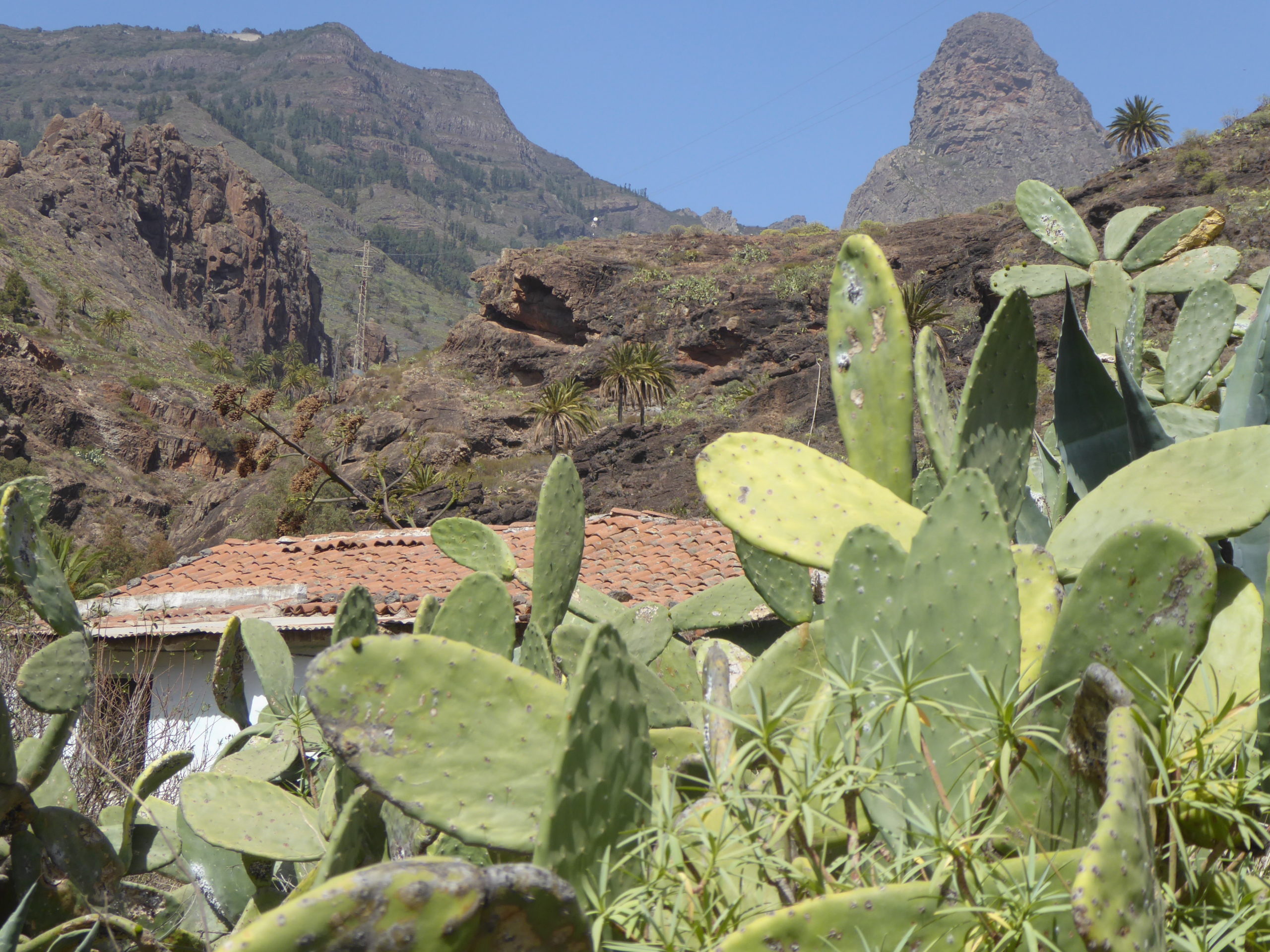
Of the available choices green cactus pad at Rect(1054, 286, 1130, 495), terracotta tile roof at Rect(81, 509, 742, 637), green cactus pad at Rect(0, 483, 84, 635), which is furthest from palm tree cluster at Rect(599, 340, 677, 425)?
green cactus pad at Rect(1054, 286, 1130, 495)

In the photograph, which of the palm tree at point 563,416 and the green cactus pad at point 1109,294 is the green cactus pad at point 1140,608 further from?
the palm tree at point 563,416

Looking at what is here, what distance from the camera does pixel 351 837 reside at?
3.73 ft

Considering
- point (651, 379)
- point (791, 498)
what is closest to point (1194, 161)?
point (651, 379)

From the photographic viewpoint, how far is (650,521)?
11258 mm

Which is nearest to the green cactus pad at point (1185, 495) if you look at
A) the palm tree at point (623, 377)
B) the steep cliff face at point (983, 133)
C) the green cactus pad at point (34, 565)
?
the green cactus pad at point (34, 565)

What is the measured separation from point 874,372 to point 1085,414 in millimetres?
437

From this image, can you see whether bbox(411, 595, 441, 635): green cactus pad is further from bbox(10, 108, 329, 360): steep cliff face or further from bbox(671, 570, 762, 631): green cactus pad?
bbox(10, 108, 329, 360): steep cliff face

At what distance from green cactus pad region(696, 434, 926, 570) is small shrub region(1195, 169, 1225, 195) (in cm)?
2232

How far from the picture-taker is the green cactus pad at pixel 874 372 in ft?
4.86

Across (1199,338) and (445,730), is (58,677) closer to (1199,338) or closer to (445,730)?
(445,730)

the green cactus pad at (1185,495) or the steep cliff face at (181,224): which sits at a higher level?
the steep cliff face at (181,224)

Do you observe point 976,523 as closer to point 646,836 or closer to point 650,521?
point 646,836

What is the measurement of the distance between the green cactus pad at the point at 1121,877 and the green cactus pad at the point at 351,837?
808 mm

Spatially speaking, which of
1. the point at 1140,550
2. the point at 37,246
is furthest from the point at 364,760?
the point at 37,246
